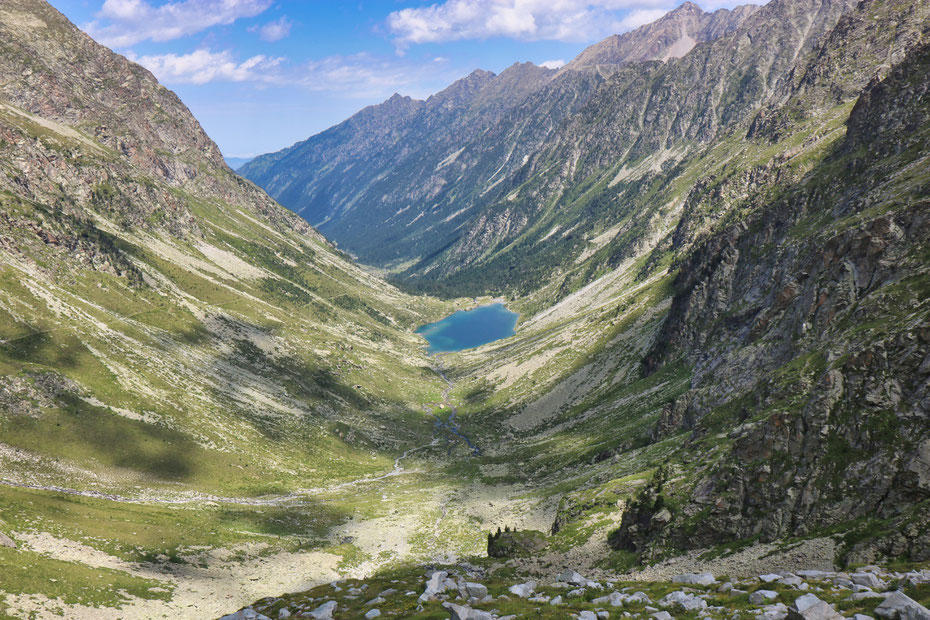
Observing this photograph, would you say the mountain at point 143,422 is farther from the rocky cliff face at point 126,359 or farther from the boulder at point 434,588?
the boulder at point 434,588

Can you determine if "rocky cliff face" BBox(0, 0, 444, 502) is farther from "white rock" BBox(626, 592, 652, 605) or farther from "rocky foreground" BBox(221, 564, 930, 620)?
"white rock" BBox(626, 592, 652, 605)

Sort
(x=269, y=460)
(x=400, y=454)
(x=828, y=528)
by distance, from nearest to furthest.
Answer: (x=828, y=528) < (x=269, y=460) < (x=400, y=454)

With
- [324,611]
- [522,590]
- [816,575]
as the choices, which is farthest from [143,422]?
[816,575]

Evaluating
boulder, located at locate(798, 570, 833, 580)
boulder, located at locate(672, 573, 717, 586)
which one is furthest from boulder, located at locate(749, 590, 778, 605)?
boulder, located at locate(672, 573, 717, 586)

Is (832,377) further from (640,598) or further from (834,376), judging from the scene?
(640,598)

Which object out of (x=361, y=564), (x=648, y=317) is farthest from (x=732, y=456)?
(x=648, y=317)

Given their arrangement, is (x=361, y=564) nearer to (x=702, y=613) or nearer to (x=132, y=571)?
(x=132, y=571)
